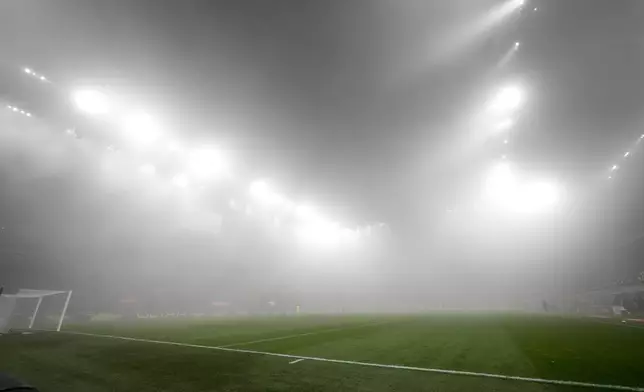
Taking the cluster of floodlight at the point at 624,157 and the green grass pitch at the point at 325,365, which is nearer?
the green grass pitch at the point at 325,365

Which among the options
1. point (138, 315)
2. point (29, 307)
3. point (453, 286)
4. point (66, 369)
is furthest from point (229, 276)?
point (66, 369)

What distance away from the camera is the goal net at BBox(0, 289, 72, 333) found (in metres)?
21.2

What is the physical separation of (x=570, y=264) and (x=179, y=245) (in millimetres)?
77018

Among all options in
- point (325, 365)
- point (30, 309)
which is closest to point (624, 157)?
point (325, 365)

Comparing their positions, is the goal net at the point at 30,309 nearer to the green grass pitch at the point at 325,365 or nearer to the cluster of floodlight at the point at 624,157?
the green grass pitch at the point at 325,365

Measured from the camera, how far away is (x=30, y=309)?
2566cm

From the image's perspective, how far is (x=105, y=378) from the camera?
27.9 feet

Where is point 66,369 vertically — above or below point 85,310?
below

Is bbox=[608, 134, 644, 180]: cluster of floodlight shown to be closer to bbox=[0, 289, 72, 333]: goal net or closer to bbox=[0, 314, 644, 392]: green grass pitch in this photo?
bbox=[0, 314, 644, 392]: green grass pitch

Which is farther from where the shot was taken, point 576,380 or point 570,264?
point 570,264

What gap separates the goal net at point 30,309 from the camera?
2118cm

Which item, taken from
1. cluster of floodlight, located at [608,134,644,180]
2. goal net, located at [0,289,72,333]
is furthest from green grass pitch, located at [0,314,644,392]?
cluster of floodlight, located at [608,134,644,180]

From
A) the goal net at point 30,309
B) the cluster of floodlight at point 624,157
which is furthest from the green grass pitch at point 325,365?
the cluster of floodlight at point 624,157

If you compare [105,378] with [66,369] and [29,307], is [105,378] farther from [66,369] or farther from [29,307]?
[29,307]
